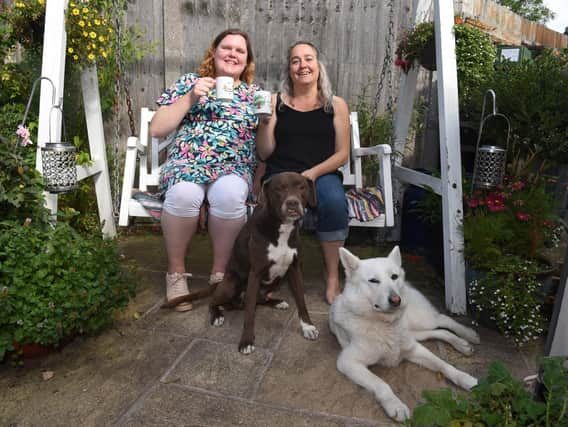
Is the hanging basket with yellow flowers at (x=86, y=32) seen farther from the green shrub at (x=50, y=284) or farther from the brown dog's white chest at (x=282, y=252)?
the brown dog's white chest at (x=282, y=252)

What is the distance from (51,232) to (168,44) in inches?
114

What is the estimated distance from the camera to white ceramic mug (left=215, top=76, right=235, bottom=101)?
7.88ft

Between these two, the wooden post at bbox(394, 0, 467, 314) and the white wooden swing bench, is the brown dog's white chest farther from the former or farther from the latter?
the wooden post at bbox(394, 0, 467, 314)

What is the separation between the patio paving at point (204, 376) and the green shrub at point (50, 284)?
195 millimetres

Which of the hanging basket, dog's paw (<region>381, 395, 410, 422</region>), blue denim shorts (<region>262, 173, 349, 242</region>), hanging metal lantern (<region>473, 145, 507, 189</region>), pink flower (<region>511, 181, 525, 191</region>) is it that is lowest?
dog's paw (<region>381, 395, 410, 422</region>)

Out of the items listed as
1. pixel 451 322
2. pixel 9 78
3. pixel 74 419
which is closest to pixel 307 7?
pixel 9 78

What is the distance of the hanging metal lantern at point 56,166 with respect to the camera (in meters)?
2.45

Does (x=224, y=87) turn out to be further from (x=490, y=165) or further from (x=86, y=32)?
(x=490, y=165)

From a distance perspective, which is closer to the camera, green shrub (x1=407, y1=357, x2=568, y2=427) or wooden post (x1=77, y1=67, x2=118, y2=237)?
green shrub (x1=407, y1=357, x2=568, y2=427)

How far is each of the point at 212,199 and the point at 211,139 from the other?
0.41 m

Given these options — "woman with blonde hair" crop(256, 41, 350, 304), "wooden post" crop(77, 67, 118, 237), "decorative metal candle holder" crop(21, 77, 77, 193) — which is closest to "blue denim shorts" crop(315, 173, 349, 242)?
"woman with blonde hair" crop(256, 41, 350, 304)

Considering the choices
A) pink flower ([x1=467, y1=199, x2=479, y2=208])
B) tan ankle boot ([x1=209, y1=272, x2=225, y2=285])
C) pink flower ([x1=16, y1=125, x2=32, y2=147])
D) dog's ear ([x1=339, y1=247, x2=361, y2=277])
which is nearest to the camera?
dog's ear ([x1=339, y1=247, x2=361, y2=277])

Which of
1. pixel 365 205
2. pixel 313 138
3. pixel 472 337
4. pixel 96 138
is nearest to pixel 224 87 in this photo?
pixel 313 138

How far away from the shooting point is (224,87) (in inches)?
94.9
